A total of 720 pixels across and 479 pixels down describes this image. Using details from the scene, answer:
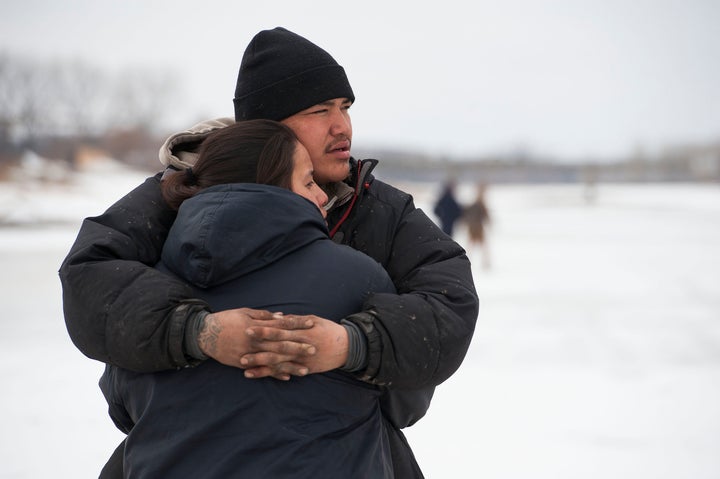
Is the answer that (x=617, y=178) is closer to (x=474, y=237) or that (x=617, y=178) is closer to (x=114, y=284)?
(x=474, y=237)

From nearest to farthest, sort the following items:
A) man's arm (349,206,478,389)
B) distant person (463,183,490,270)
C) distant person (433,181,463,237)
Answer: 1. man's arm (349,206,478,389)
2. distant person (463,183,490,270)
3. distant person (433,181,463,237)

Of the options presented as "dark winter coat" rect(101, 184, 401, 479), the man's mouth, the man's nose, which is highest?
the man's nose

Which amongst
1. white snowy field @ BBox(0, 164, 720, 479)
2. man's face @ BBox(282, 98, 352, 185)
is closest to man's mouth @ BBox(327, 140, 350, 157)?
man's face @ BBox(282, 98, 352, 185)

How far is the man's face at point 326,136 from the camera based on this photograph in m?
1.99

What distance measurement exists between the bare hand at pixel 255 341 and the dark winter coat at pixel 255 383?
0.04m

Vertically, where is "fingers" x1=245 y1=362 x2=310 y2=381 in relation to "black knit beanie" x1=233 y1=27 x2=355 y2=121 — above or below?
below

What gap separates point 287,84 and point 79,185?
37.4m

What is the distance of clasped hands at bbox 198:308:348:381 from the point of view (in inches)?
53.8

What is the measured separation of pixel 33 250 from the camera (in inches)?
629

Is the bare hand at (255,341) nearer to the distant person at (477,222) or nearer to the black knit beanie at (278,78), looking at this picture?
the black knit beanie at (278,78)

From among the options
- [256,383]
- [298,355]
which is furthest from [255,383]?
[298,355]

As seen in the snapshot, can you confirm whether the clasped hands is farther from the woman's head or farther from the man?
the woman's head

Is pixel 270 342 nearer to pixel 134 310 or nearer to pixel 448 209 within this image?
pixel 134 310

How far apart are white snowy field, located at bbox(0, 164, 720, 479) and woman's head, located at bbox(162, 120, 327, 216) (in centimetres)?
263
